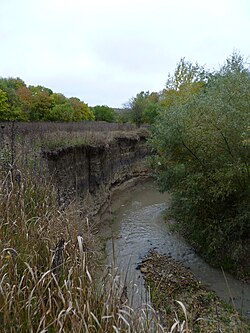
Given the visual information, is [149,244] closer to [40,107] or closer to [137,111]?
[40,107]

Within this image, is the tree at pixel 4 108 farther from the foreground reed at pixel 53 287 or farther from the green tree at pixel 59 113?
the foreground reed at pixel 53 287

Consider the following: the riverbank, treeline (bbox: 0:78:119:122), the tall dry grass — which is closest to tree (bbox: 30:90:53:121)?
treeline (bbox: 0:78:119:122)

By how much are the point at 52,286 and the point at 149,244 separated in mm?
7256

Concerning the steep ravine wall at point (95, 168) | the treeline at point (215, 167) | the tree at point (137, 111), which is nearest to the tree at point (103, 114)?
Answer: the tree at point (137, 111)

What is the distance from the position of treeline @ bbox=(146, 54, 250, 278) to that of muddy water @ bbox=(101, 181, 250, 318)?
0.44 metres

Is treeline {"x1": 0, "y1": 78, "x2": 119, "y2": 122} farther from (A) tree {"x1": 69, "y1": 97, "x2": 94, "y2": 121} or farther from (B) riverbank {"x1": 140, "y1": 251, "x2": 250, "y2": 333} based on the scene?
(B) riverbank {"x1": 140, "y1": 251, "x2": 250, "y2": 333}

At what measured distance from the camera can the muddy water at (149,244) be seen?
654 centimetres

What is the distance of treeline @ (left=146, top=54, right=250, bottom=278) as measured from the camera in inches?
286

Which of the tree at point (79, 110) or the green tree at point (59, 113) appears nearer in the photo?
the green tree at point (59, 113)

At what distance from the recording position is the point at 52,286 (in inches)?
86.0

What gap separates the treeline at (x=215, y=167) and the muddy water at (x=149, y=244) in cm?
44

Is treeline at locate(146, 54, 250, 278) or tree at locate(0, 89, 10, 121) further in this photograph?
tree at locate(0, 89, 10, 121)

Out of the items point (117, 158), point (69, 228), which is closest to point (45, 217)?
point (69, 228)

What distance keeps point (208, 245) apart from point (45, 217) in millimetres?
5578
